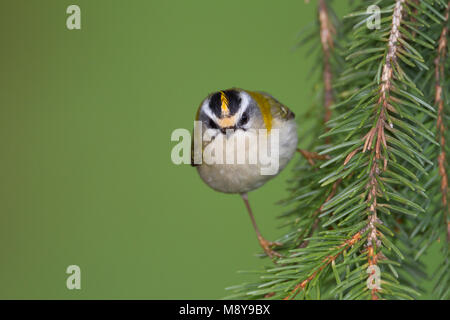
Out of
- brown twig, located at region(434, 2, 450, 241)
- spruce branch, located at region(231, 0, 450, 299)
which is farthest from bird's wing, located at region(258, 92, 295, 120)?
brown twig, located at region(434, 2, 450, 241)

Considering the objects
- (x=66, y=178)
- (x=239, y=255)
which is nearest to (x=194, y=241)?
(x=239, y=255)

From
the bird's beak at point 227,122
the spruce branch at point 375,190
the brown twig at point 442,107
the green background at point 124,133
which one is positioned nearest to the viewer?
the spruce branch at point 375,190

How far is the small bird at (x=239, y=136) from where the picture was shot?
108 centimetres

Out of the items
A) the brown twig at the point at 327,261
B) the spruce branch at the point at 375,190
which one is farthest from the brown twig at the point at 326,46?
the brown twig at the point at 327,261

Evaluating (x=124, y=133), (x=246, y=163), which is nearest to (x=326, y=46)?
(x=246, y=163)

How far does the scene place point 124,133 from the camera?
81.2 inches

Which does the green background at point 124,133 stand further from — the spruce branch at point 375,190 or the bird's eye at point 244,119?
the spruce branch at point 375,190

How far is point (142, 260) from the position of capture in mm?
1903

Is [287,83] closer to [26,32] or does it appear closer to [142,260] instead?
[142,260]

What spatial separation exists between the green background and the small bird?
30.1 inches

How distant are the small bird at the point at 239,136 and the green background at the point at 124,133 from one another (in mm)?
764

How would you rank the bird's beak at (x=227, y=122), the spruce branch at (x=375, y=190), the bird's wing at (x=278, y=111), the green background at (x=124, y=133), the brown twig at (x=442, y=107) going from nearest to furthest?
1. the spruce branch at (x=375, y=190)
2. the brown twig at (x=442, y=107)
3. the bird's beak at (x=227, y=122)
4. the bird's wing at (x=278, y=111)
5. the green background at (x=124, y=133)

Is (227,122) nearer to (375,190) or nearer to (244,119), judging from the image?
(244,119)

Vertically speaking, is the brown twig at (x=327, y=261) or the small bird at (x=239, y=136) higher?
the small bird at (x=239, y=136)
